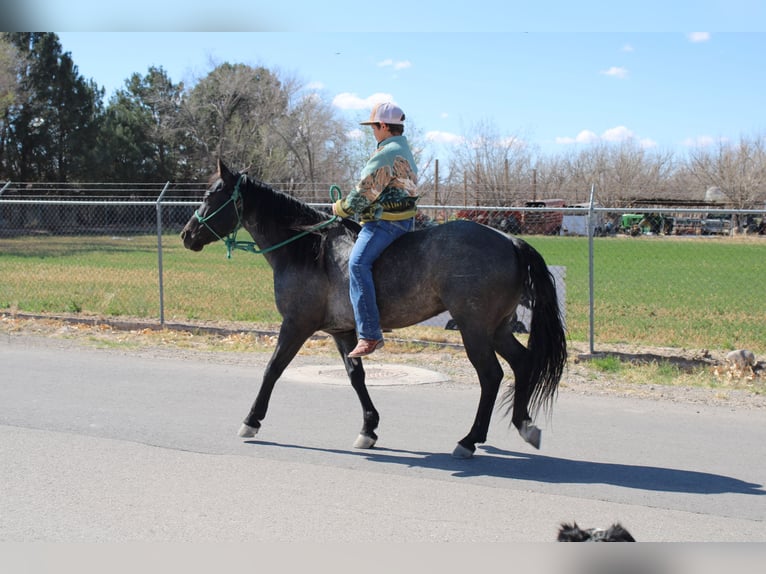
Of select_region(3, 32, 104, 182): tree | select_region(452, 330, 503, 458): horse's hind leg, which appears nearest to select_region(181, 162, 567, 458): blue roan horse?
select_region(452, 330, 503, 458): horse's hind leg

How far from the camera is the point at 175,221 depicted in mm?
39469

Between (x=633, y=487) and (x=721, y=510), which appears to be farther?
(x=633, y=487)

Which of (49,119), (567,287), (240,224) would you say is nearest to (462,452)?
(240,224)

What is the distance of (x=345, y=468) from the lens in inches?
217

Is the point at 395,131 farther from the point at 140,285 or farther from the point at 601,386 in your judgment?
the point at 140,285

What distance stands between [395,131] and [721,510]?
3444 millimetres

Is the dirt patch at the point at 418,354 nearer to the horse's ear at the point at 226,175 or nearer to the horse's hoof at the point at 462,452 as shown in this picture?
the horse's hoof at the point at 462,452

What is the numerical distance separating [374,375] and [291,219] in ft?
9.52

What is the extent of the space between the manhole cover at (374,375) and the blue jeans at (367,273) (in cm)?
251

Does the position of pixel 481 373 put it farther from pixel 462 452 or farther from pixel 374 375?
pixel 374 375

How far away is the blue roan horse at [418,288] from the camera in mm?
5863

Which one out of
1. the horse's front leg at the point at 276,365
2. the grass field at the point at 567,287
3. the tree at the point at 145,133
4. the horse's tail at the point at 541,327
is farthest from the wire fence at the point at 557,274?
the tree at the point at 145,133

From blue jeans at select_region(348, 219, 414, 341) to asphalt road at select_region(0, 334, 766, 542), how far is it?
971 millimetres

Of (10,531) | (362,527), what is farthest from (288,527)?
(10,531)
